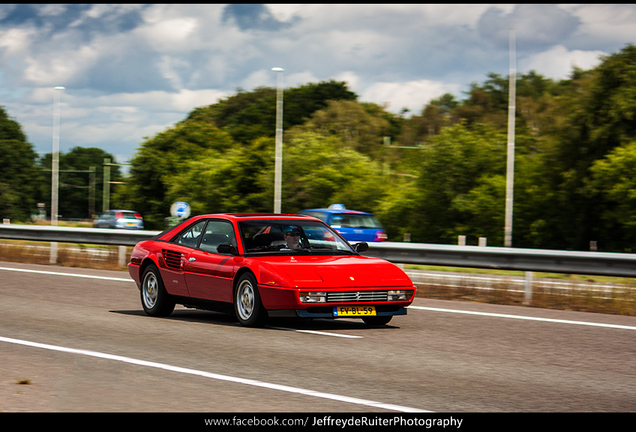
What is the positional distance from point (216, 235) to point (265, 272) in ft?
4.80

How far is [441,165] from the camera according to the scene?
47.8 metres

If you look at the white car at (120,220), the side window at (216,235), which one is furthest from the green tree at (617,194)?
the white car at (120,220)

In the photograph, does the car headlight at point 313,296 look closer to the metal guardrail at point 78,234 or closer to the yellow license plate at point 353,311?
the yellow license plate at point 353,311

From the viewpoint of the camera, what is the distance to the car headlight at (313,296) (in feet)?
31.5

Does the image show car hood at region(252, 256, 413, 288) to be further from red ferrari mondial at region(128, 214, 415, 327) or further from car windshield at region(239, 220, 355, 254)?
car windshield at region(239, 220, 355, 254)

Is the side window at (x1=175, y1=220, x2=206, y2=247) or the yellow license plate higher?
the side window at (x1=175, y1=220, x2=206, y2=247)

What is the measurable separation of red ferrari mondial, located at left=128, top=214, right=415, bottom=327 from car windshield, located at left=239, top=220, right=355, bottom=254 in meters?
0.01

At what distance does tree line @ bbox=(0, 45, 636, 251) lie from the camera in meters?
39.6

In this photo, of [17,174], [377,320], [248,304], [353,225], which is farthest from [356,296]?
[17,174]

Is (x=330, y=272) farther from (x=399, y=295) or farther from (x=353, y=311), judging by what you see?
(x=399, y=295)

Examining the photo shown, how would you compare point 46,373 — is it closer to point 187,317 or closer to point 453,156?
point 187,317
